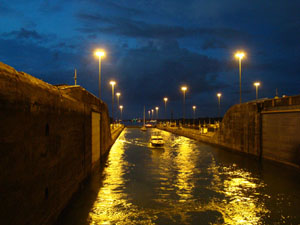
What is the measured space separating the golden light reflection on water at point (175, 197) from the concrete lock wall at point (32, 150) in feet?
9.07

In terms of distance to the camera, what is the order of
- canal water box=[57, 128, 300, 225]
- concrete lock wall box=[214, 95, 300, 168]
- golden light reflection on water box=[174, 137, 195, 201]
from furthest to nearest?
concrete lock wall box=[214, 95, 300, 168]
golden light reflection on water box=[174, 137, 195, 201]
canal water box=[57, 128, 300, 225]

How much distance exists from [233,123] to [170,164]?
15115 millimetres

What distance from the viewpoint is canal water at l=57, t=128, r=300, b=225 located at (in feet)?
42.0

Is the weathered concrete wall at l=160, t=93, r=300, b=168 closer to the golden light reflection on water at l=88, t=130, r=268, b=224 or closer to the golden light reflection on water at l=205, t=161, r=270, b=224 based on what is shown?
the golden light reflection on water at l=88, t=130, r=268, b=224

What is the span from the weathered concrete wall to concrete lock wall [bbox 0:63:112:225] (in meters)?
20.9

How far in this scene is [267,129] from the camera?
98.4 feet

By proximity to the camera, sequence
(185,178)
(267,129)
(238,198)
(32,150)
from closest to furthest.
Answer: (32,150)
(238,198)
(185,178)
(267,129)

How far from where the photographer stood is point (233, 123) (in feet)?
Result: 127

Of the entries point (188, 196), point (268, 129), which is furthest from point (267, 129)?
point (188, 196)

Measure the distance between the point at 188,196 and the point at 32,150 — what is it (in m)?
10.6

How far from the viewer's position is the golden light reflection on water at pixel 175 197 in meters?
12.9

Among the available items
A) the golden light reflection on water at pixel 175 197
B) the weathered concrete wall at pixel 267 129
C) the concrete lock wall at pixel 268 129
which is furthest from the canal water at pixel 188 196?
the weathered concrete wall at pixel 267 129

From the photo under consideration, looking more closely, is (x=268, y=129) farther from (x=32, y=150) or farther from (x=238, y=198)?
(x=32, y=150)

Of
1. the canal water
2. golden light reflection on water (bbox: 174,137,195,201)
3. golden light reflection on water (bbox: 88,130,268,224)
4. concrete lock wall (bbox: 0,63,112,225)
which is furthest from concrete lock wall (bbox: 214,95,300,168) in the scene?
concrete lock wall (bbox: 0,63,112,225)
